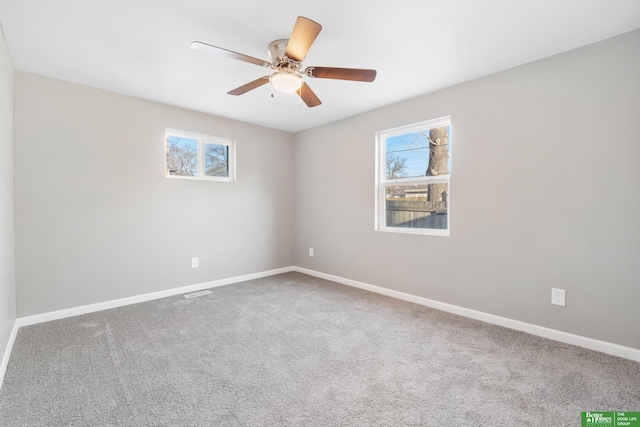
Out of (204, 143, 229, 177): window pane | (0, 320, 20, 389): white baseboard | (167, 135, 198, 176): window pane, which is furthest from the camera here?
(204, 143, 229, 177): window pane

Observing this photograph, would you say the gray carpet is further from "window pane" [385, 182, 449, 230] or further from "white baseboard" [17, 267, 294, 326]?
"window pane" [385, 182, 449, 230]

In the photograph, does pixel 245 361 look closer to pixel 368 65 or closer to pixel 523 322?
pixel 523 322

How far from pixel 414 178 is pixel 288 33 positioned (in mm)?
2027

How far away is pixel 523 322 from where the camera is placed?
98.5 inches

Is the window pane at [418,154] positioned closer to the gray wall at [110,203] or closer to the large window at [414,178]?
the large window at [414,178]

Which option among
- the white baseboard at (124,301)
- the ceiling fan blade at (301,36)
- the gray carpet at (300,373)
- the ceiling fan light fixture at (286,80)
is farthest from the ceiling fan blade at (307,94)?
the white baseboard at (124,301)

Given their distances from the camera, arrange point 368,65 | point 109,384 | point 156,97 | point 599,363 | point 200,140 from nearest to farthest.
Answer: point 109,384 < point 599,363 < point 368,65 < point 156,97 < point 200,140

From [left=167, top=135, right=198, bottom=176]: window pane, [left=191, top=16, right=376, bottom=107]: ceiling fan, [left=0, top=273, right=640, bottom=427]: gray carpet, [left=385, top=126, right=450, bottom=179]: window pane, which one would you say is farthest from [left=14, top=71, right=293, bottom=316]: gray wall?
[left=385, top=126, right=450, bottom=179]: window pane

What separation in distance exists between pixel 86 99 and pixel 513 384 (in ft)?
14.0

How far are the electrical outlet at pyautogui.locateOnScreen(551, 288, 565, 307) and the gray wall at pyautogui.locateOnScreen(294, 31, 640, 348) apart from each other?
37 millimetres

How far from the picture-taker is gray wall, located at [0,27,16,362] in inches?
78.7

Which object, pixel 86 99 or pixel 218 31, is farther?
pixel 86 99

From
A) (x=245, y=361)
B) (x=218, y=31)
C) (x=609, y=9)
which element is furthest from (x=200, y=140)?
(x=609, y=9)

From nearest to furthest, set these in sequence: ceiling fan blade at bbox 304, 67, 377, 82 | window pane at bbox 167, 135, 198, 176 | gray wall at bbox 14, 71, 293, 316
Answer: ceiling fan blade at bbox 304, 67, 377, 82, gray wall at bbox 14, 71, 293, 316, window pane at bbox 167, 135, 198, 176
